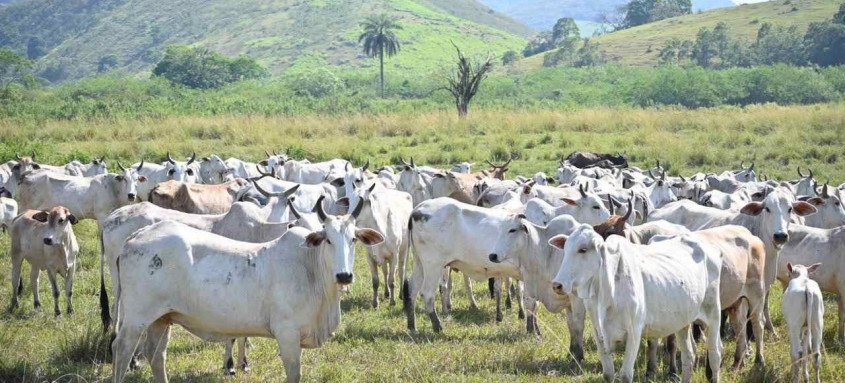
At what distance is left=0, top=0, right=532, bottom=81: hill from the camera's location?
112 meters

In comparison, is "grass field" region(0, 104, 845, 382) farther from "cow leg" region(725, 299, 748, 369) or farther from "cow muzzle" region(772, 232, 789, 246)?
"cow muzzle" region(772, 232, 789, 246)

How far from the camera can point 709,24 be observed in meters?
83.2

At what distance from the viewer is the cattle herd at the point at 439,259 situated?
7.01 meters

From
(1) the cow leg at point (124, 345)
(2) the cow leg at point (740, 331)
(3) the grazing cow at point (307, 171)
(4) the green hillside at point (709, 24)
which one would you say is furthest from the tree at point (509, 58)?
(1) the cow leg at point (124, 345)

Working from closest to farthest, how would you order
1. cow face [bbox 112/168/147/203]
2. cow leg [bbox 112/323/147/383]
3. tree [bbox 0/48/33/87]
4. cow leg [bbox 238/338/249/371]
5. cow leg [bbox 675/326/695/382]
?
cow leg [bbox 112/323/147/383]
cow leg [bbox 675/326/695/382]
cow leg [bbox 238/338/249/371]
cow face [bbox 112/168/147/203]
tree [bbox 0/48/33/87]

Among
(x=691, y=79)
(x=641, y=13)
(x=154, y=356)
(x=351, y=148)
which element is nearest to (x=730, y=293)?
(x=154, y=356)

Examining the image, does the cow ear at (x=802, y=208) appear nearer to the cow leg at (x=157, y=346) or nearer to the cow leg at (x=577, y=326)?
the cow leg at (x=577, y=326)

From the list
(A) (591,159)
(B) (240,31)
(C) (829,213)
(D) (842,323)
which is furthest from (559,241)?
(B) (240,31)

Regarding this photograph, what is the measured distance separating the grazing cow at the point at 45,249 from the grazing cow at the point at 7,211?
244cm

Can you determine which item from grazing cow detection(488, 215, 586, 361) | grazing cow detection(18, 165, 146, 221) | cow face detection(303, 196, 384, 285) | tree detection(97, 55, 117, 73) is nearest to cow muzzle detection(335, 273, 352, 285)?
cow face detection(303, 196, 384, 285)

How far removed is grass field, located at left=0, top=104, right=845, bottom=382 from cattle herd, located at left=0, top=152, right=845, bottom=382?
339 mm

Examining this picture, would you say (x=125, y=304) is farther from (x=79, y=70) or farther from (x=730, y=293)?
(x=79, y=70)

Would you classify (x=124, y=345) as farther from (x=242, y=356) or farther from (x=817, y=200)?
(x=817, y=200)

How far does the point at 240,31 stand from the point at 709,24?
67.7 meters
